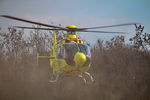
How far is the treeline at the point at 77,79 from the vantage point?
909 cm

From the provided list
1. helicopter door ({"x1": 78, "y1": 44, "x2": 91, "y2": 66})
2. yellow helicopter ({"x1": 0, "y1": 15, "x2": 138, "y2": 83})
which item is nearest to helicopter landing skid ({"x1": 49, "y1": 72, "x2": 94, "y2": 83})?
yellow helicopter ({"x1": 0, "y1": 15, "x2": 138, "y2": 83})

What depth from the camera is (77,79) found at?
8.02 metres

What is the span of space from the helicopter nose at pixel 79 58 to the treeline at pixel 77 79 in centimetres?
142

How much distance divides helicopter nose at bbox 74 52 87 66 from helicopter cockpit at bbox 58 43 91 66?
0.79 ft

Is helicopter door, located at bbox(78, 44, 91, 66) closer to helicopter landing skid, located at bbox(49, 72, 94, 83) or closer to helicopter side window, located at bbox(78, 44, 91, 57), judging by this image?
helicopter side window, located at bbox(78, 44, 91, 57)

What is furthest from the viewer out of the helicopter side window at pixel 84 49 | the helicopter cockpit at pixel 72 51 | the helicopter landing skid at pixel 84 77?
the helicopter landing skid at pixel 84 77

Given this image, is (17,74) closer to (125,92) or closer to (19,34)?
(19,34)

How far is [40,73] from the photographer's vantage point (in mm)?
10867

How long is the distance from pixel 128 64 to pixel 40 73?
18.2ft

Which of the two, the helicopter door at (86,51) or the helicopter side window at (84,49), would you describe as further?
the helicopter side window at (84,49)

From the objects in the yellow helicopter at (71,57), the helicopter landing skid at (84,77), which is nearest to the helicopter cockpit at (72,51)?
the yellow helicopter at (71,57)

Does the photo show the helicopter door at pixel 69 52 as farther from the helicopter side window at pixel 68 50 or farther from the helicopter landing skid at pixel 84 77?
the helicopter landing skid at pixel 84 77

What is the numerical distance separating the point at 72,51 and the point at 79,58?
0.52m

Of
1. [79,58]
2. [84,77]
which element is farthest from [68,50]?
[84,77]
